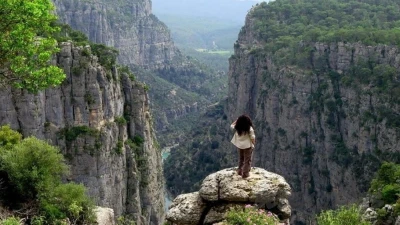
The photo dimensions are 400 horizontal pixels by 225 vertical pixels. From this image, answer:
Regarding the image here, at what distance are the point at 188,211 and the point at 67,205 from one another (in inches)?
256

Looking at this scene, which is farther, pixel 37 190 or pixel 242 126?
pixel 37 190

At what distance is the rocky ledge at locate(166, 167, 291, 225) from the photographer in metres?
14.8

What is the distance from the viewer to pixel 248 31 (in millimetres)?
88938

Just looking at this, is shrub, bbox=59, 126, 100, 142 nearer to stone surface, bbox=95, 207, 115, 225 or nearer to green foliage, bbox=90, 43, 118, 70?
green foliage, bbox=90, 43, 118, 70

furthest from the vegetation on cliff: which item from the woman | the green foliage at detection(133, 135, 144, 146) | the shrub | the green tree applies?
the green foliage at detection(133, 135, 144, 146)

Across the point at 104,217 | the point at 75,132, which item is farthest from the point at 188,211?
the point at 75,132

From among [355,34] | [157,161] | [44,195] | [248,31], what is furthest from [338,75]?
[44,195]

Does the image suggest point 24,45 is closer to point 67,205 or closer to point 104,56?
point 67,205

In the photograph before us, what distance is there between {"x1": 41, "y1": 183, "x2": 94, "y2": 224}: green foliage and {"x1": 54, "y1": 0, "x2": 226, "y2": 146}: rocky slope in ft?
327

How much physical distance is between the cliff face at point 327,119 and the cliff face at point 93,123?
2447cm

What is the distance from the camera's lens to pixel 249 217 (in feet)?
43.8

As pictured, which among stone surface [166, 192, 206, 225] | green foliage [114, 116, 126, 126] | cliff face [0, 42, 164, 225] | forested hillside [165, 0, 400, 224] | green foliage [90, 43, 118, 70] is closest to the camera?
stone surface [166, 192, 206, 225]

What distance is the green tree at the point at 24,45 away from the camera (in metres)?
14.7

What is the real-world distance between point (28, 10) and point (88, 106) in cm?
2469
